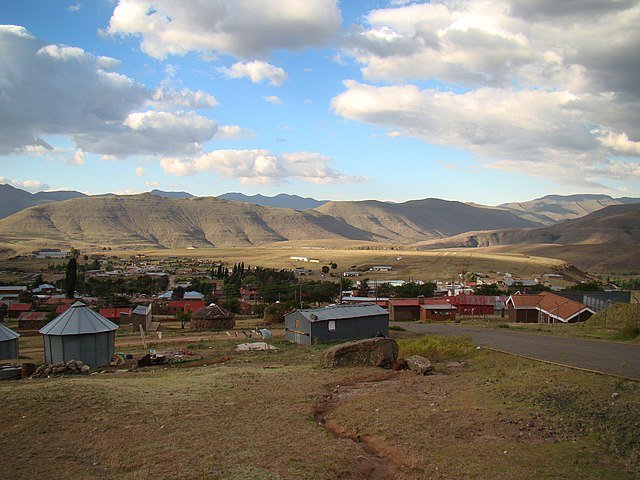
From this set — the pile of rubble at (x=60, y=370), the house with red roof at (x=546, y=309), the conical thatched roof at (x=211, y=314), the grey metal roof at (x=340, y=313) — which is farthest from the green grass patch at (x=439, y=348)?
the conical thatched roof at (x=211, y=314)

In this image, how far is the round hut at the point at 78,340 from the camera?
3120 centimetres

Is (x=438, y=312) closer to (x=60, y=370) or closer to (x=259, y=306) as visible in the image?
(x=259, y=306)

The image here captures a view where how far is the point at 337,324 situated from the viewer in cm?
3731

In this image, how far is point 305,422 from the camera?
14.7m

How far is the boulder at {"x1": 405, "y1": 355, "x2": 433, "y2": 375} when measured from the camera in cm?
2103

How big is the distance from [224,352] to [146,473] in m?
22.9

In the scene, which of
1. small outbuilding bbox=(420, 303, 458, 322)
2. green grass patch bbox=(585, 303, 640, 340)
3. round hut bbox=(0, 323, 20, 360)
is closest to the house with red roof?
small outbuilding bbox=(420, 303, 458, 322)

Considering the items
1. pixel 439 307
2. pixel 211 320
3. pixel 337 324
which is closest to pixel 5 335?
pixel 337 324

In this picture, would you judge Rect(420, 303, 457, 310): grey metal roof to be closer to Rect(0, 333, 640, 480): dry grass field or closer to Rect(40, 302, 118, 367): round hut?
Rect(40, 302, 118, 367): round hut

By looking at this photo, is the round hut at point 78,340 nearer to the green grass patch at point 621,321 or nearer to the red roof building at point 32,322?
the green grass patch at point 621,321

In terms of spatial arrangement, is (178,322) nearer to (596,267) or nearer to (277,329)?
(277,329)

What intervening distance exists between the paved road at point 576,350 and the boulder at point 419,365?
485 cm

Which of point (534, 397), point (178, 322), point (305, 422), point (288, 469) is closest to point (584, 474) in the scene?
point (534, 397)

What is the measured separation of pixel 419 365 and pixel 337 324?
16210 millimetres
